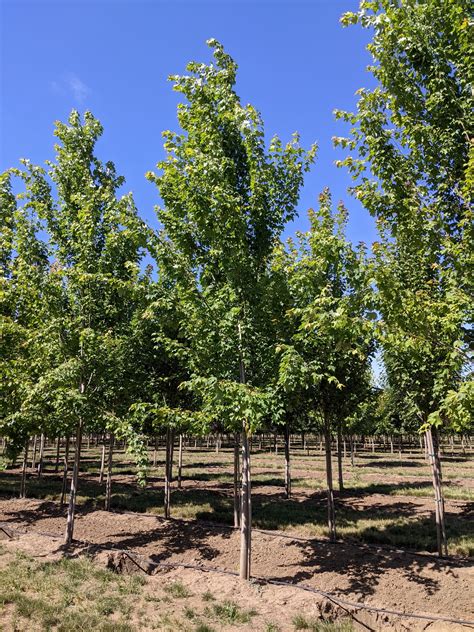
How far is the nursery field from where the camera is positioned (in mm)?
7045

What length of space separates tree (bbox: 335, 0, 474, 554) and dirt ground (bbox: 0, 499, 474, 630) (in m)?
4.17

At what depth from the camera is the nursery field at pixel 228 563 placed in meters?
7.05

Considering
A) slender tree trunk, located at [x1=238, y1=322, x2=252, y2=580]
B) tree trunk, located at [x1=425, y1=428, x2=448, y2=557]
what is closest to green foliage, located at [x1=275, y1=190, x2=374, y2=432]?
slender tree trunk, located at [x1=238, y1=322, x2=252, y2=580]

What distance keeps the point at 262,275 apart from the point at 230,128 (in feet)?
10.5

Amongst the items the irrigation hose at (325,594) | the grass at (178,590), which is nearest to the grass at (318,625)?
the irrigation hose at (325,594)

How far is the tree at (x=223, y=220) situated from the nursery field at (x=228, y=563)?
1.40m

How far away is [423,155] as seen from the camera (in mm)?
6535

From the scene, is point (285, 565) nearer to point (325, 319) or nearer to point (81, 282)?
point (325, 319)

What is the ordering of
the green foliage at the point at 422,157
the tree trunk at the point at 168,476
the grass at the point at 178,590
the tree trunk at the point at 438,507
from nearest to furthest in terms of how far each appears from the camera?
the green foliage at the point at 422,157
the grass at the point at 178,590
the tree trunk at the point at 438,507
the tree trunk at the point at 168,476

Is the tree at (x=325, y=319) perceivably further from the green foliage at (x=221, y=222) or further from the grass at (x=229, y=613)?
the grass at (x=229, y=613)

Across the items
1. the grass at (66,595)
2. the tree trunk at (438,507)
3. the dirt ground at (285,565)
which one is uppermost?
the tree trunk at (438,507)

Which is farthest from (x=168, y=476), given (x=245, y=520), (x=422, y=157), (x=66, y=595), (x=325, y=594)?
(x=422, y=157)

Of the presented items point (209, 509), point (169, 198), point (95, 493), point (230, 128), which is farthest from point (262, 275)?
point (95, 493)

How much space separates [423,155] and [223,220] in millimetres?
3816
